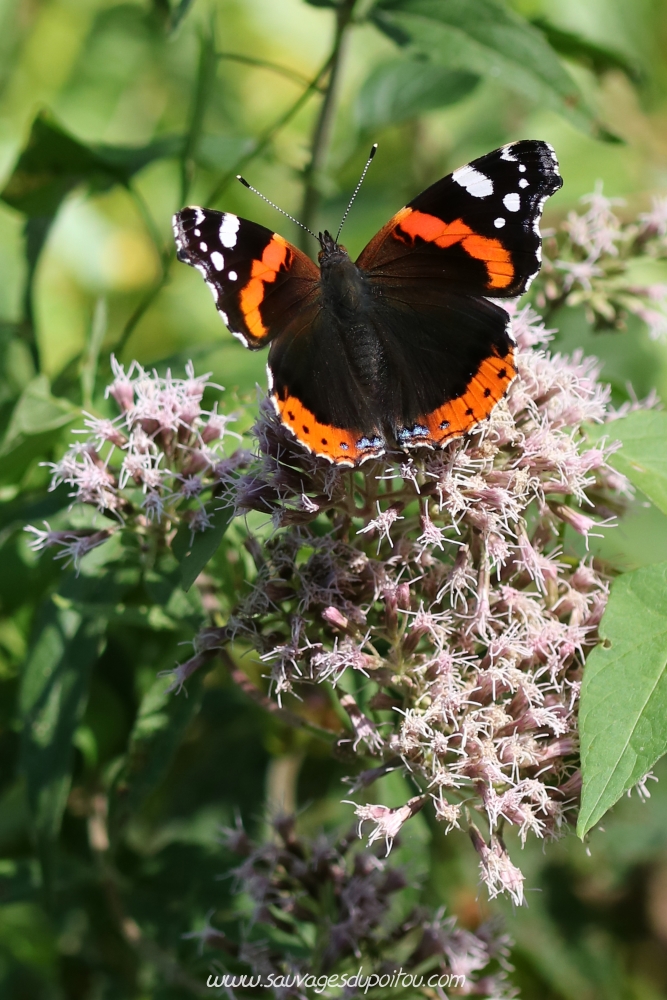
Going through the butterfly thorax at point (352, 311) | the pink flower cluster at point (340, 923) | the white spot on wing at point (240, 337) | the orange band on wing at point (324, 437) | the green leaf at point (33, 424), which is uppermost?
the butterfly thorax at point (352, 311)

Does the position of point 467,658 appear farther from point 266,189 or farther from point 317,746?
point 266,189

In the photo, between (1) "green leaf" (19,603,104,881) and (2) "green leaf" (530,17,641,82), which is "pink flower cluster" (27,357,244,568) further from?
(2) "green leaf" (530,17,641,82)

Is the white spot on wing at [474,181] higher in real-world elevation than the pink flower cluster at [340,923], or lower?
higher

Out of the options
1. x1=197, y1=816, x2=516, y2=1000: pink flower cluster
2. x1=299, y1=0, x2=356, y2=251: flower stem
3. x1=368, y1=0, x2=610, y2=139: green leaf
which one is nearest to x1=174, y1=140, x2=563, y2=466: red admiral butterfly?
x1=368, y1=0, x2=610, y2=139: green leaf

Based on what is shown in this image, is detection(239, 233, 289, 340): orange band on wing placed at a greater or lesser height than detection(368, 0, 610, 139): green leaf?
lesser

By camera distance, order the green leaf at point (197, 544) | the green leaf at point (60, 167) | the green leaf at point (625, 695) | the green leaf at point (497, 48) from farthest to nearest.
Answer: the green leaf at point (60, 167)
the green leaf at point (497, 48)
the green leaf at point (197, 544)
the green leaf at point (625, 695)

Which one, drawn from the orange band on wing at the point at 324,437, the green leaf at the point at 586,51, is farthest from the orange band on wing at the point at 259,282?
the green leaf at the point at 586,51

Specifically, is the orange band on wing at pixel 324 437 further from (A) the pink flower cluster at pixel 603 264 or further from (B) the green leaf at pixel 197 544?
(A) the pink flower cluster at pixel 603 264
